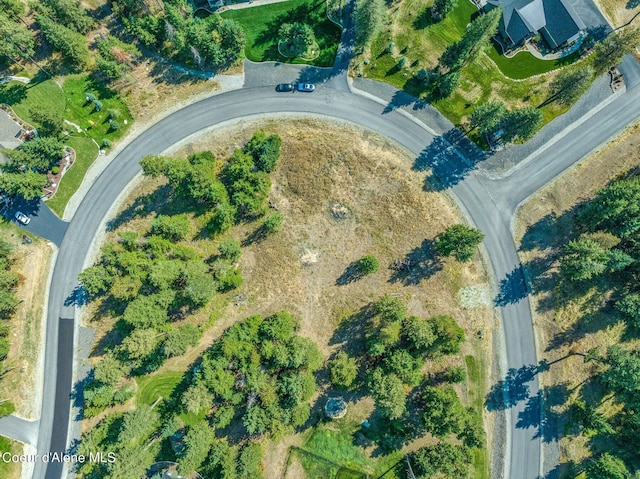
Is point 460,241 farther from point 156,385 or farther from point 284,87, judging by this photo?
point 156,385

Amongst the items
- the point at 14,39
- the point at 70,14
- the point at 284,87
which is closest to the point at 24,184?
the point at 14,39

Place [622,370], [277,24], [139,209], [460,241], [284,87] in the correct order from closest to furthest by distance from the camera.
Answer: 1. [622,370]
2. [460,241]
3. [139,209]
4. [284,87]
5. [277,24]

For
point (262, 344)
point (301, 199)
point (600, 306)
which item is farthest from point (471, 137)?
point (262, 344)

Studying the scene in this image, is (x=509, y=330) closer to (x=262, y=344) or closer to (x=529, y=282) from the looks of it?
(x=529, y=282)

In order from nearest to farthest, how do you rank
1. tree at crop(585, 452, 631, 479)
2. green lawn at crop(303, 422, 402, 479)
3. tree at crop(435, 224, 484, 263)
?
tree at crop(585, 452, 631, 479)
tree at crop(435, 224, 484, 263)
green lawn at crop(303, 422, 402, 479)

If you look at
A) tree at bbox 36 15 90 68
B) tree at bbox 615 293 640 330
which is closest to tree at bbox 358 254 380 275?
tree at bbox 615 293 640 330

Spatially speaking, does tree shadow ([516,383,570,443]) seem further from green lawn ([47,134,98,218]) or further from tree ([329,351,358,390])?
green lawn ([47,134,98,218])

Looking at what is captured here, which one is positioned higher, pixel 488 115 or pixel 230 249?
pixel 488 115
